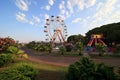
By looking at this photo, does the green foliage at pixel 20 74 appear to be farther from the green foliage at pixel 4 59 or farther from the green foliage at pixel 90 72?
the green foliage at pixel 4 59

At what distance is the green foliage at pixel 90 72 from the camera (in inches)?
276

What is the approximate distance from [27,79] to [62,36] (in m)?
53.0

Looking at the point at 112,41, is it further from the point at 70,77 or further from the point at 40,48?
the point at 70,77

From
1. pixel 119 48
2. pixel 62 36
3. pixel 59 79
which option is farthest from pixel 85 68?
pixel 62 36

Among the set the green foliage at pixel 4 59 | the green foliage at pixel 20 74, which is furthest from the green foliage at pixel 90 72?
the green foliage at pixel 4 59

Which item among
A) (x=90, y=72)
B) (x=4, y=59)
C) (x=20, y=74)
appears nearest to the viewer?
(x=90, y=72)

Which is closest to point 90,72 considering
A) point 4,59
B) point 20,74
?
point 20,74

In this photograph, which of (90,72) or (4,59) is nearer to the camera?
(90,72)

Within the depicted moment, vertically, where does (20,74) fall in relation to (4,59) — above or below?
below

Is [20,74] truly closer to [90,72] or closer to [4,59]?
[90,72]

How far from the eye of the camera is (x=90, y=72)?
7102 millimetres

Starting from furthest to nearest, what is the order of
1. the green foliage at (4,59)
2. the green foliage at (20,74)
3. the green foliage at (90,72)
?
1. the green foliage at (4,59)
2. the green foliage at (20,74)
3. the green foliage at (90,72)

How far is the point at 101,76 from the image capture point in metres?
7.06

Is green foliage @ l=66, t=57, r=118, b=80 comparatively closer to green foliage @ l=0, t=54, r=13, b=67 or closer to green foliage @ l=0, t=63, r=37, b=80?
green foliage @ l=0, t=63, r=37, b=80
